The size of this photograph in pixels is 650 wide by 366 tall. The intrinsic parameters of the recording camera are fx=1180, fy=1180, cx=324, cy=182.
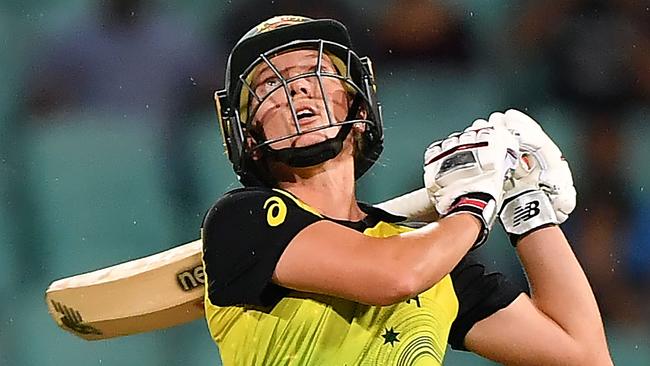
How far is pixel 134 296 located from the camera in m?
→ 1.56

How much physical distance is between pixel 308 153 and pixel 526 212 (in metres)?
0.34

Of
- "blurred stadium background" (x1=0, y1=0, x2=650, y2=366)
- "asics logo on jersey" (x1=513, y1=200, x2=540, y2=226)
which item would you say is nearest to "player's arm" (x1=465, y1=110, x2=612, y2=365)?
"asics logo on jersey" (x1=513, y1=200, x2=540, y2=226)

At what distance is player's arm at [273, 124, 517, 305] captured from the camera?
3.94 feet

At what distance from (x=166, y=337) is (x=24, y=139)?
20.6 inches

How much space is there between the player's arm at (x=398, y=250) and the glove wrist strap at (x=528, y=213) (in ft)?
0.67

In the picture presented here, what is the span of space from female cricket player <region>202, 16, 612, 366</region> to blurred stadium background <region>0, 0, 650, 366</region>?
0.93m

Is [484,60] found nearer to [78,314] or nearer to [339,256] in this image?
[78,314]

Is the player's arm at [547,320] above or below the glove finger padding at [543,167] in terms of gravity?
below

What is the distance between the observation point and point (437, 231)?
124 cm

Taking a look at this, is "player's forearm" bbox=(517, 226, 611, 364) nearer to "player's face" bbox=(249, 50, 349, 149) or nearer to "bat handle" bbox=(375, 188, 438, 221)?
"bat handle" bbox=(375, 188, 438, 221)

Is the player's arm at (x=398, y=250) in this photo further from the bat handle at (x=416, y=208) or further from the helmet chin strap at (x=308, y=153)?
the bat handle at (x=416, y=208)

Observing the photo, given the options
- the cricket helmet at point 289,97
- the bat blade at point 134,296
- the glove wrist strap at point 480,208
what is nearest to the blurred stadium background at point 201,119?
the bat blade at point 134,296

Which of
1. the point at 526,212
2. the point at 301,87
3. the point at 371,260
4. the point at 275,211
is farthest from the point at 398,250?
the point at 526,212

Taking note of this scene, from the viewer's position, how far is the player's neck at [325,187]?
1.35m
